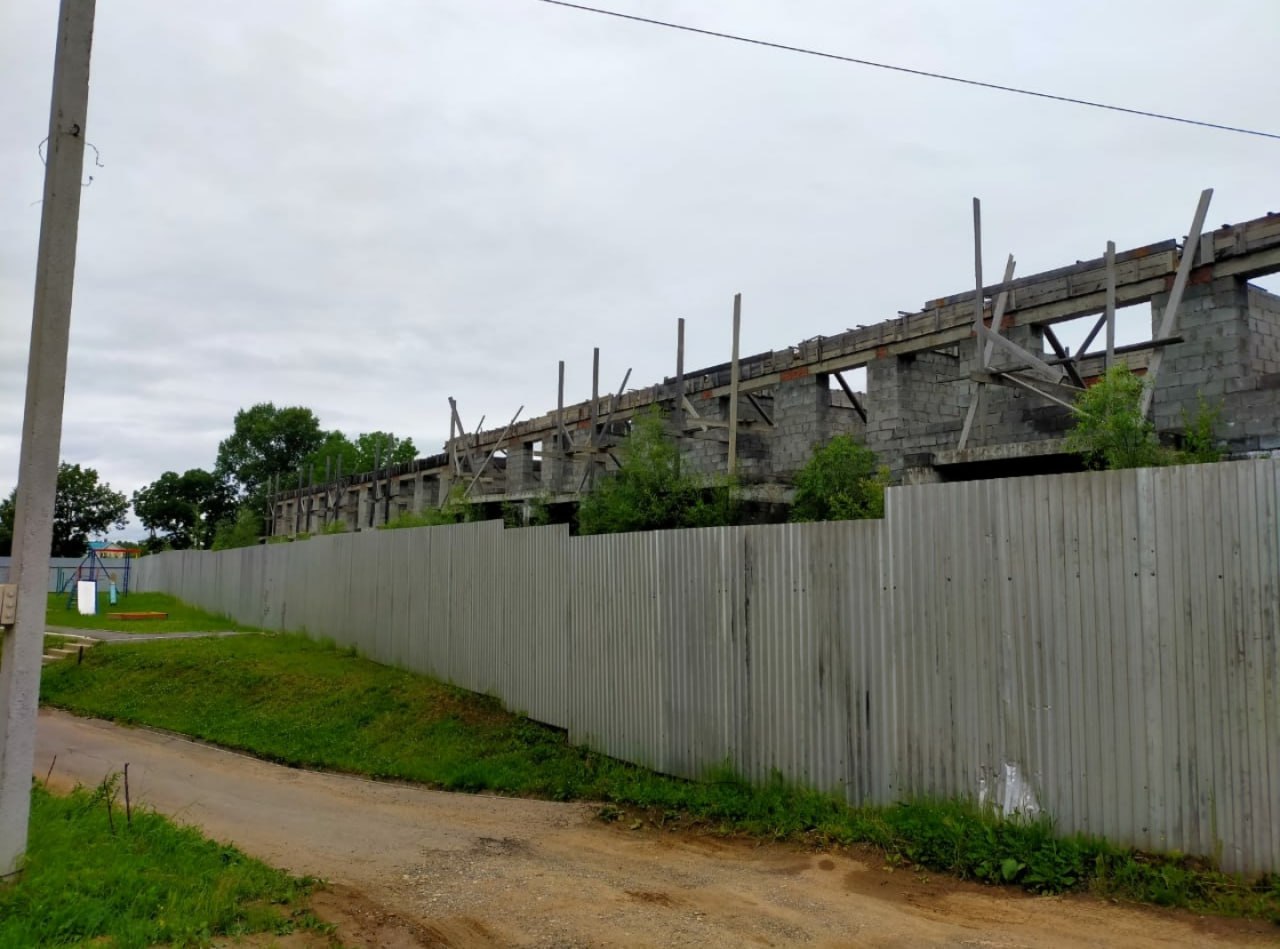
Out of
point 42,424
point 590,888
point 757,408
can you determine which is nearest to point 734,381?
point 757,408

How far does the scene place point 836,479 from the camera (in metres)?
12.3

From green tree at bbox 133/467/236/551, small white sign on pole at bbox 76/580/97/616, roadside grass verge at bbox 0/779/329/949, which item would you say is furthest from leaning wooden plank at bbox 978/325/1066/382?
green tree at bbox 133/467/236/551

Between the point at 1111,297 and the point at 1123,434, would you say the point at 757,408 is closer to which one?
the point at 1111,297

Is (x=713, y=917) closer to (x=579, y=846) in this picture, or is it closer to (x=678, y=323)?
(x=579, y=846)

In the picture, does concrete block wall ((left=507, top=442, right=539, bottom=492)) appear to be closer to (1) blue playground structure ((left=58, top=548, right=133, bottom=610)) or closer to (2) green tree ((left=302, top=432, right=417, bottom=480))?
(1) blue playground structure ((left=58, top=548, right=133, bottom=610))

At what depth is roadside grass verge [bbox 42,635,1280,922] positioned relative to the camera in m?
5.40

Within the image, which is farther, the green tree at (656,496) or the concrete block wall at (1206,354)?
the green tree at (656,496)

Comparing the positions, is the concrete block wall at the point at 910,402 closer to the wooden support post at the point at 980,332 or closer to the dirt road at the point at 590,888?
the wooden support post at the point at 980,332

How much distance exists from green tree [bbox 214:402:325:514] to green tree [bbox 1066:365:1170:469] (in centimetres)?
7309

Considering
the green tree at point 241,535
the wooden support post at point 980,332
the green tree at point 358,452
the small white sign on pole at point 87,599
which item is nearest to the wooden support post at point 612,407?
the wooden support post at point 980,332

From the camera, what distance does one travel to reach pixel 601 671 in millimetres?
9984

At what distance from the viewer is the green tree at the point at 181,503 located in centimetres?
7456

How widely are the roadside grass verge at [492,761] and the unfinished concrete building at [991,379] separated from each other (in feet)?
16.9

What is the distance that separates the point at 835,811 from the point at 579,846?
204 centimetres
